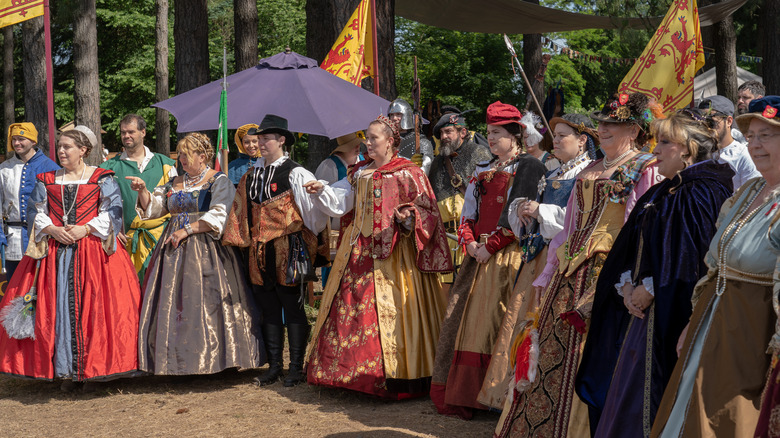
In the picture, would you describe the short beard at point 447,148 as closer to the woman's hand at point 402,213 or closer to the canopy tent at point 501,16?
the woman's hand at point 402,213

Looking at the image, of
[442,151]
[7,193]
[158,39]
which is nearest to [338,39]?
[442,151]

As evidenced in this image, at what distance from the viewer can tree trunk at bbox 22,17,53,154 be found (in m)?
13.6

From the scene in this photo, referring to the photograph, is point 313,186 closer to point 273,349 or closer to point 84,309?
point 273,349

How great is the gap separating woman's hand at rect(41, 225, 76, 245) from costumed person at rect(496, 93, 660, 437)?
3.24 metres

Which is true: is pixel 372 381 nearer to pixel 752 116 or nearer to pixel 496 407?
pixel 496 407

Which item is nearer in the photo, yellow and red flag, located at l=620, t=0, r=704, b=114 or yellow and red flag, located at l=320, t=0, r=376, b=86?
yellow and red flag, located at l=620, t=0, r=704, b=114

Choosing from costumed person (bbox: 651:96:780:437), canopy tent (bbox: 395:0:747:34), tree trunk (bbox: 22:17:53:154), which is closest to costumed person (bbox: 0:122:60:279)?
canopy tent (bbox: 395:0:747:34)

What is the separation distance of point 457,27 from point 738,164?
22.6 feet

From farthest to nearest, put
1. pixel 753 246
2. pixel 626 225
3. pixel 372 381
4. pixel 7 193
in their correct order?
pixel 7 193 < pixel 372 381 < pixel 626 225 < pixel 753 246

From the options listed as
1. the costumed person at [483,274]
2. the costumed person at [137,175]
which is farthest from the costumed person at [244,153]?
the costumed person at [483,274]

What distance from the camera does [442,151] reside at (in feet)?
21.6

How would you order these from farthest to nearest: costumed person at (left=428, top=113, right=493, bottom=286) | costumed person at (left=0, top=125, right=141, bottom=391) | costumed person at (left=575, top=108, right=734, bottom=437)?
1. costumed person at (left=428, top=113, right=493, bottom=286)
2. costumed person at (left=0, top=125, right=141, bottom=391)
3. costumed person at (left=575, top=108, right=734, bottom=437)

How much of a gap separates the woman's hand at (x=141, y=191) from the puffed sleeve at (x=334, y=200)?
1.19 m

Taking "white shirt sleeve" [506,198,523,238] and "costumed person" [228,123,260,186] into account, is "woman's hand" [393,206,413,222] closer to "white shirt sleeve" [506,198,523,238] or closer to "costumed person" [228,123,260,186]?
"white shirt sleeve" [506,198,523,238]
